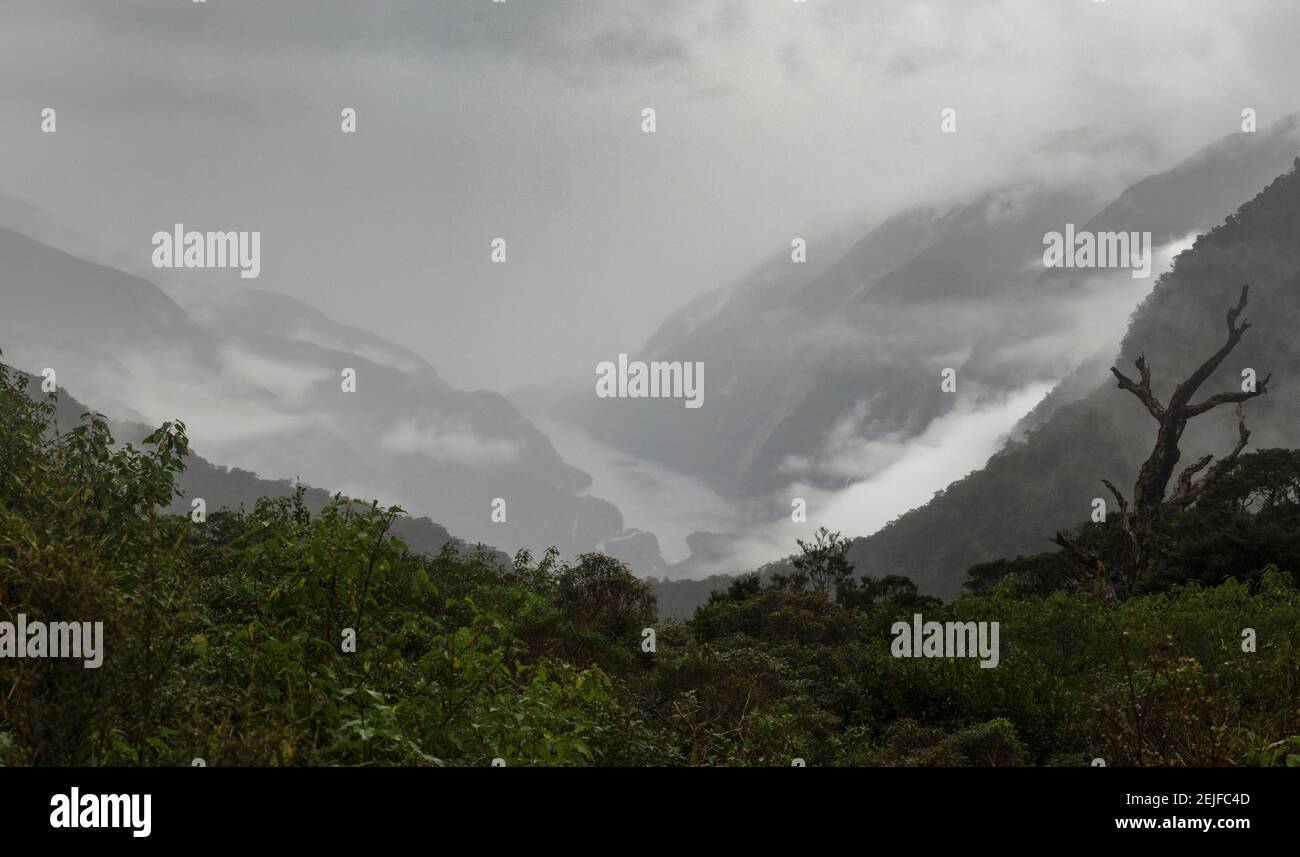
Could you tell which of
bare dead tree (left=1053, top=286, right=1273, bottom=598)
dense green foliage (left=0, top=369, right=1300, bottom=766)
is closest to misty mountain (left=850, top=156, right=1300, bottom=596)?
bare dead tree (left=1053, top=286, right=1273, bottom=598)

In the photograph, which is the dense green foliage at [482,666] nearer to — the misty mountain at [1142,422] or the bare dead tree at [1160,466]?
the bare dead tree at [1160,466]

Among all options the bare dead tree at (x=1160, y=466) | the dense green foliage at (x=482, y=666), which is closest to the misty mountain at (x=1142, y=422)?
the bare dead tree at (x=1160, y=466)

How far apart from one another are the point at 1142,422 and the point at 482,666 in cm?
11713

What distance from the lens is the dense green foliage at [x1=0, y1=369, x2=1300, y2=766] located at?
532 cm

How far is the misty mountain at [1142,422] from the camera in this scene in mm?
93438

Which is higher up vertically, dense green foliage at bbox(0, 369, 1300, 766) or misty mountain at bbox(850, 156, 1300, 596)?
misty mountain at bbox(850, 156, 1300, 596)

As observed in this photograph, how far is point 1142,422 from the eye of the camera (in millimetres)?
108938

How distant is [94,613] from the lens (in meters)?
5.46

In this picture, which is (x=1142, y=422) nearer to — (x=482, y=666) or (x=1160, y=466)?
(x=1160, y=466)

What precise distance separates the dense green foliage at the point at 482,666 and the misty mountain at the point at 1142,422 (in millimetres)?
73023

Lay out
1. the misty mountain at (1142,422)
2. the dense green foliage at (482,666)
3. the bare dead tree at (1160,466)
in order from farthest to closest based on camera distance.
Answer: the misty mountain at (1142,422) → the bare dead tree at (1160,466) → the dense green foliage at (482,666)

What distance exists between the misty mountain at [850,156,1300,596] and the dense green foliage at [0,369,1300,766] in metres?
73.0

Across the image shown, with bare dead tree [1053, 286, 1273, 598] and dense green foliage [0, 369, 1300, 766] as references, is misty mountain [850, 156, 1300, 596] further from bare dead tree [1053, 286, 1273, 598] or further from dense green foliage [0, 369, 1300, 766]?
dense green foliage [0, 369, 1300, 766]
